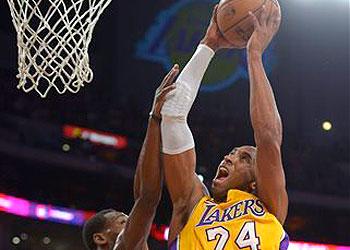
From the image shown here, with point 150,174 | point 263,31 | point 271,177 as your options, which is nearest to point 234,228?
point 271,177

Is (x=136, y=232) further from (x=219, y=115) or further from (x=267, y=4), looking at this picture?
(x=219, y=115)

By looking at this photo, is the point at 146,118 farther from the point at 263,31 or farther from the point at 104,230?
the point at 263,31

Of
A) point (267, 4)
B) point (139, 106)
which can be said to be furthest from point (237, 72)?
point (267, 4)

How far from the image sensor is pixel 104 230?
9.97ft

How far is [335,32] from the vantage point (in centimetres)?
1232

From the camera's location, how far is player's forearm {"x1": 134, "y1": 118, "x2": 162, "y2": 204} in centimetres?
239

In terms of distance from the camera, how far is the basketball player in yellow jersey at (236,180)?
220 cm

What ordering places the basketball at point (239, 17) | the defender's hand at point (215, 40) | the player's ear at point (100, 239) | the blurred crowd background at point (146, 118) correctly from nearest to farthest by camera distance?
the basketball at point (239, 17), the defender's hand at point (215, 40), the player's ear at point (100, 239), the blurred crowd background at point (146, 118)

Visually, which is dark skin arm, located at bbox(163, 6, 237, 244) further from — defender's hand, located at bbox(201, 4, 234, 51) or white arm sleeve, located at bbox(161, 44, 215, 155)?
→ defender's hand, located at bbox(201, 4, 234, 51)

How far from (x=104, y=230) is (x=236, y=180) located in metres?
0.87

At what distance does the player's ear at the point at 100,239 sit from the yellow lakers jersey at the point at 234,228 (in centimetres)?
77

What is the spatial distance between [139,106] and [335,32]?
3577 mm

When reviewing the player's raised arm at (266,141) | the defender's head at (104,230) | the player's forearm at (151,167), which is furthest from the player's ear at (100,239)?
the player's raised arm at (266,141)

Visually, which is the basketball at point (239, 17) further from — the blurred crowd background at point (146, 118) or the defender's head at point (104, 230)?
the blurred crowd background at point (146, 118)
